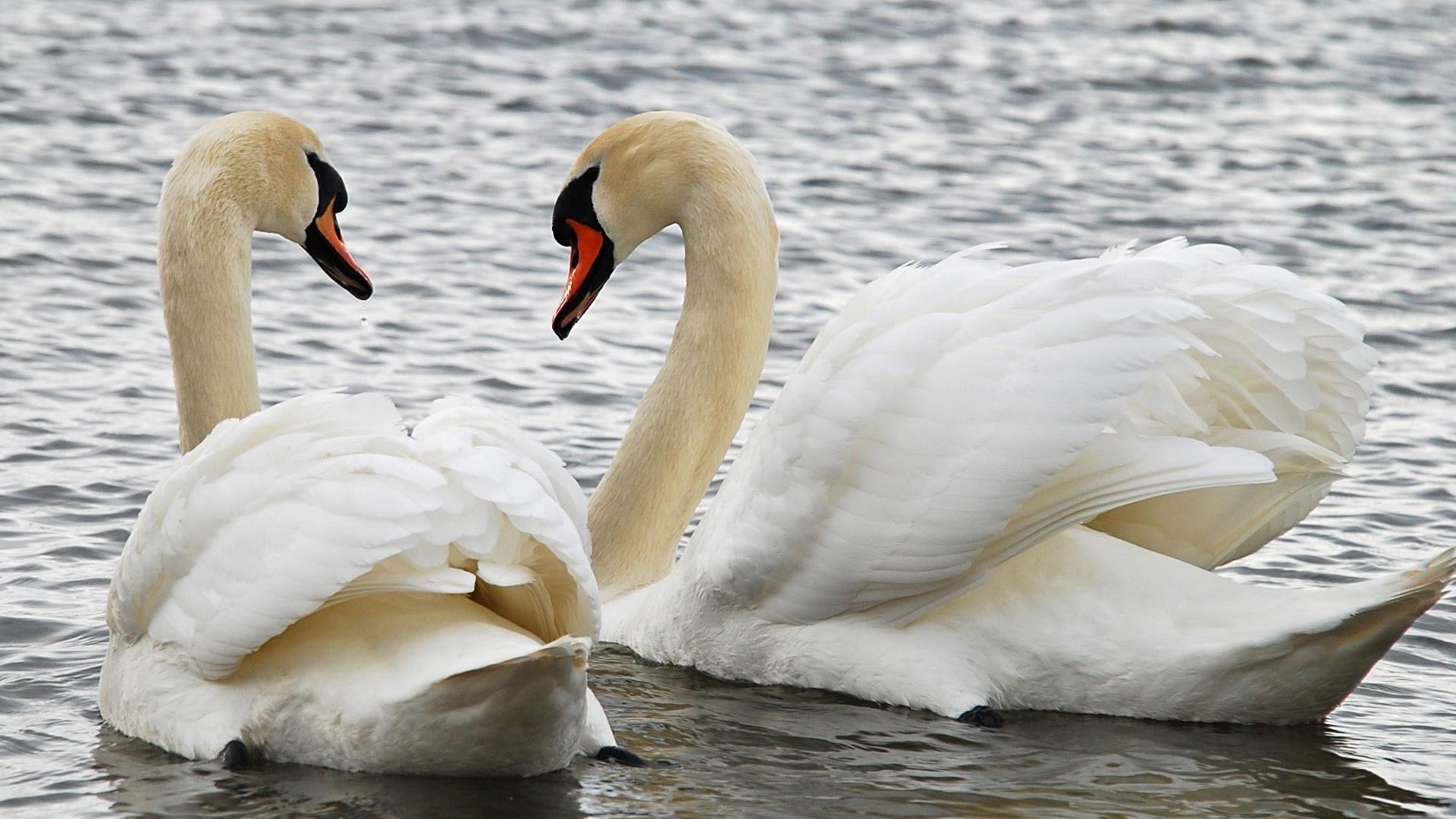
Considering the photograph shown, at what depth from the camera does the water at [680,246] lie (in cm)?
540

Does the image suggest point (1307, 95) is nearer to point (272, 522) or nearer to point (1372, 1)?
point (1372, 1)

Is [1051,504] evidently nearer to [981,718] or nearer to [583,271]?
[981,718]

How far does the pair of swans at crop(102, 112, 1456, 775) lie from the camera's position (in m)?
4.82

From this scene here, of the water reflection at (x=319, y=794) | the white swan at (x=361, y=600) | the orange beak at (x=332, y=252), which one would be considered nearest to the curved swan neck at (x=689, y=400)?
the orange beak at (x=332, y=252)

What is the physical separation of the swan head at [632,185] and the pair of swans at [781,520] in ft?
0.05

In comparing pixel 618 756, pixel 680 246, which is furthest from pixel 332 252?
pixel 680 246

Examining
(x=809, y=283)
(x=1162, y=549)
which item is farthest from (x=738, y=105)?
(x=1162, y=549)

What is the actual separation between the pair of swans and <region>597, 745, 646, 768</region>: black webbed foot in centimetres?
3

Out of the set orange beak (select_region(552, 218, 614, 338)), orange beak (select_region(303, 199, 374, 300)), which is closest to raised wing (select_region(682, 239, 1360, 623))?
orange beak (select_region(552, 218, 614, 338))

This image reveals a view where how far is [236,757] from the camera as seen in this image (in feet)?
16.6

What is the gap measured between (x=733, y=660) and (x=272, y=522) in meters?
1.73

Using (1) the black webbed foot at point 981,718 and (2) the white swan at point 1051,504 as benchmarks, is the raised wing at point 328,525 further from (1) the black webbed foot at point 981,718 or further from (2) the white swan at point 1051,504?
(1) the black webbed foot at point 981,718

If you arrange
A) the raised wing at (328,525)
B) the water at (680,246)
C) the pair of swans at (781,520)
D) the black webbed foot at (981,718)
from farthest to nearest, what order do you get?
the black webbed foot at (981,718) < the water at (680,246) < the pair of swans at (781,520) < the raised wing at (328,525)

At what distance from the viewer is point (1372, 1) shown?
19.5 meters
